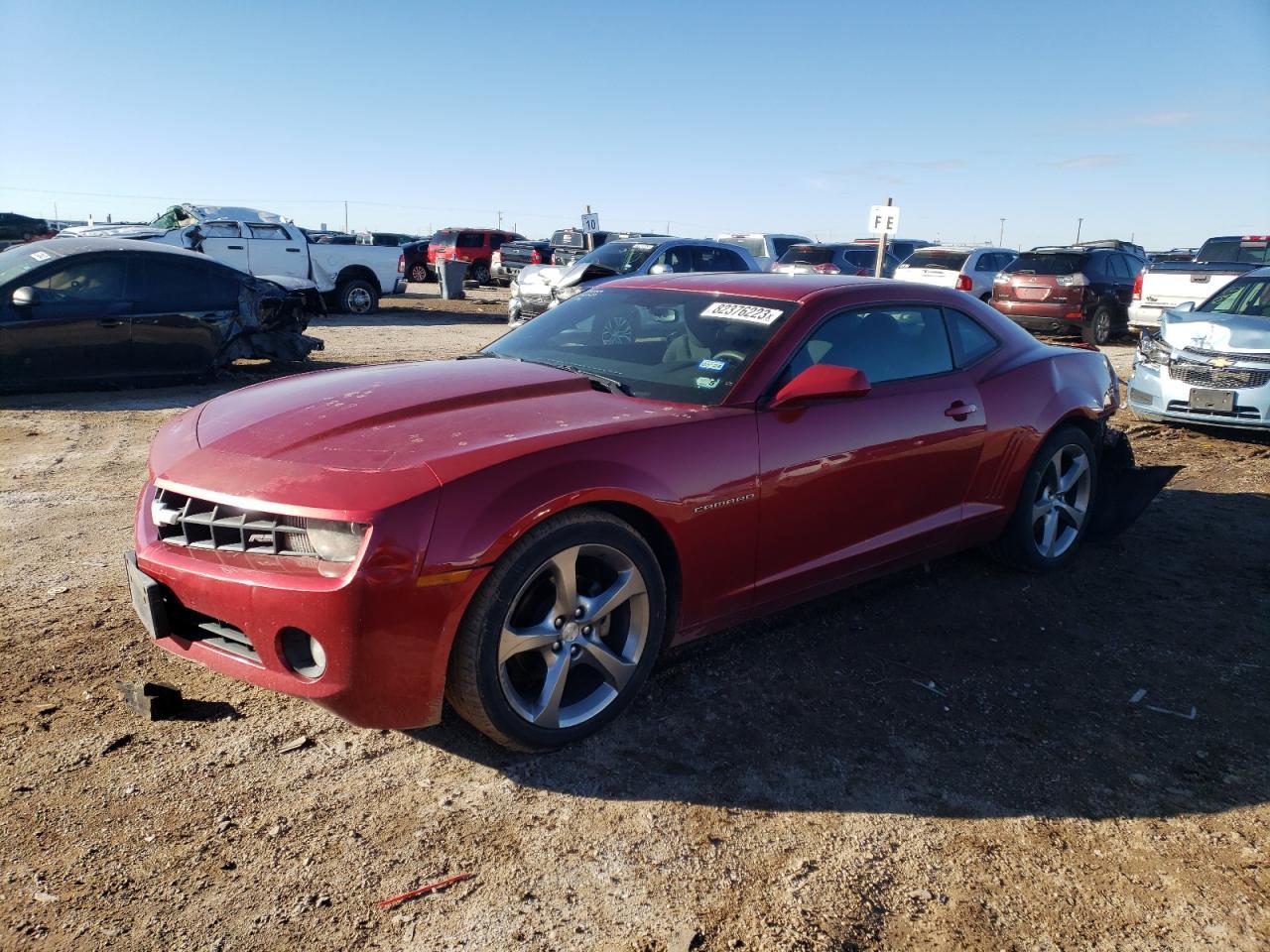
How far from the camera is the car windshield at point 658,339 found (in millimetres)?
3732

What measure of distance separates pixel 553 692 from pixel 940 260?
16897 millimetres

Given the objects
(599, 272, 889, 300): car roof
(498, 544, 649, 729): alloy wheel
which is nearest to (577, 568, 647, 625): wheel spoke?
(498, 544, 649, 729): alloy wheel

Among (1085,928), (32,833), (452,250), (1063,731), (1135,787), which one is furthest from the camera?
(452,250)

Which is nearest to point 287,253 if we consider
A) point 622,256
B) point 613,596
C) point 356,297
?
point 356,297

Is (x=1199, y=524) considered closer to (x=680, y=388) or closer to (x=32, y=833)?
(x=680, y=388)

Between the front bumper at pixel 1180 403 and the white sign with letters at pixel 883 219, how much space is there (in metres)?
7.04

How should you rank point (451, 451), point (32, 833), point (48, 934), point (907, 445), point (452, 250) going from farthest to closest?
point (452, 250)
point (907, 445)
point (451, 451)
point (32, 833)
point (48, 934)

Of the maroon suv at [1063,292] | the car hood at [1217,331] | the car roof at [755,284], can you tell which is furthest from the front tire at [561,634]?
the maroon suv at [1063,292]

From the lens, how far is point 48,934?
7.43 feet

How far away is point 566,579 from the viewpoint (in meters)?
3.02

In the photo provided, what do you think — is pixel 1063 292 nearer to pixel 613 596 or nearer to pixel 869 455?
pixel 869 455

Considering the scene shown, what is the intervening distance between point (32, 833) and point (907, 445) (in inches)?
133

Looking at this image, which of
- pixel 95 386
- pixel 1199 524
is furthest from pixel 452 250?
pixel 1199 524

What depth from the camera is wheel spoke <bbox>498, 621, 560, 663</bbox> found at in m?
2.90
